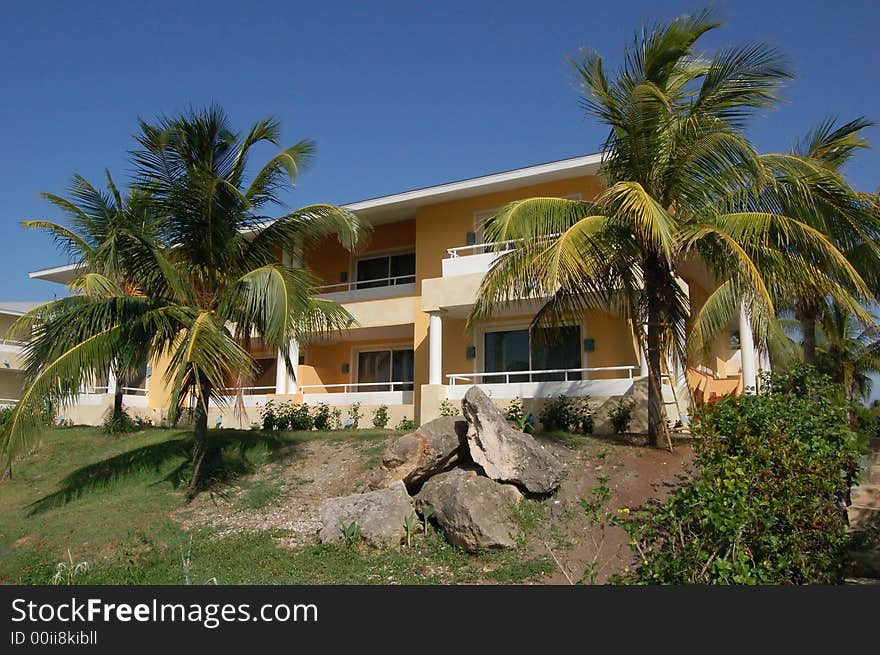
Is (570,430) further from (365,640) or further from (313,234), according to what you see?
(365,640)

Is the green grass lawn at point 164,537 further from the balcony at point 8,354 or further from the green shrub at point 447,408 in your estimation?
the balcony at point 8,354

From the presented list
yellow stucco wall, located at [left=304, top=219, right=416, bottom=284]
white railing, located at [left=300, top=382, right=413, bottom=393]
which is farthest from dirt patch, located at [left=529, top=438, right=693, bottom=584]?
yellow stucco wall, located at [left=304, top=219, right=416, bottom=284]

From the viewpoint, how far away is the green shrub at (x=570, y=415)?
16.5 meters

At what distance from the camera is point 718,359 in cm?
2397

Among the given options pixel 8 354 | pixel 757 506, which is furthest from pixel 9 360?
pixel 757 506

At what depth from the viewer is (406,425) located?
64.3 feet

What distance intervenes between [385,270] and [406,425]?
6.71 metres

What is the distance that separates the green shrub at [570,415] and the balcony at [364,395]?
4.99 meters

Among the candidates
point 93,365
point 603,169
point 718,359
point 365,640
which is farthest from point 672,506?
point 718,359

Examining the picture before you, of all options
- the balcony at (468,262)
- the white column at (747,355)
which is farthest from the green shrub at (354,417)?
the white column at (747,355)

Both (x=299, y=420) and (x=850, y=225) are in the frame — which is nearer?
(x=850, y=225)

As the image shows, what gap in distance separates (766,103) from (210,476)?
494 inches

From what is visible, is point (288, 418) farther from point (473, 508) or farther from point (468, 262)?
point (473, 508)

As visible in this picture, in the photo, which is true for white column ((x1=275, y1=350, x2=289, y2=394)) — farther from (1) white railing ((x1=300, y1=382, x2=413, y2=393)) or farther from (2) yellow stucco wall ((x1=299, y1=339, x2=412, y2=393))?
(2) yellow stucco wall ((x1=299, y1=339, x2=412, y2=393))
